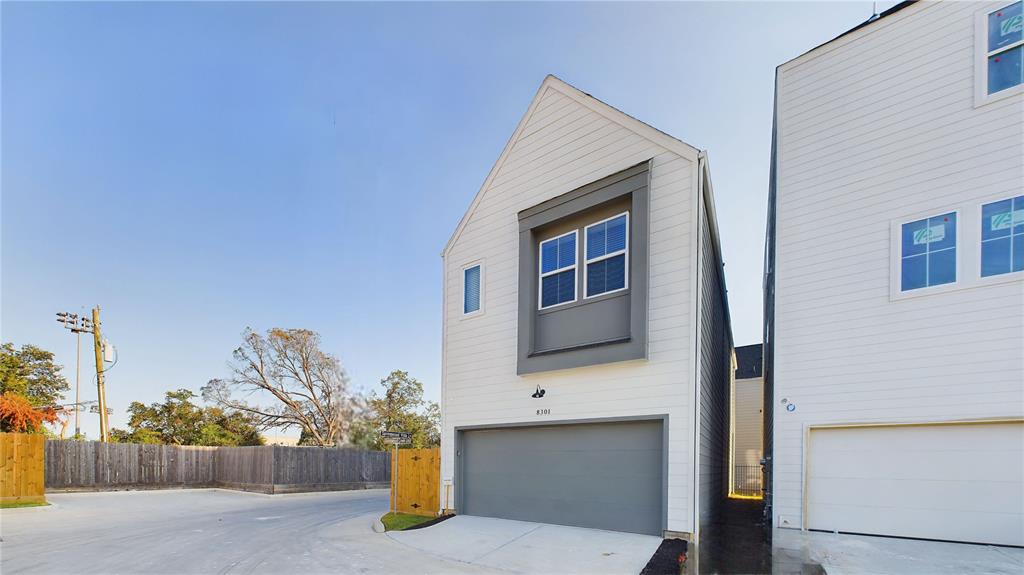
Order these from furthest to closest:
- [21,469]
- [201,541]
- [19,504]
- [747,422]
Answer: [747,422] → [21,469] → [19,504] → [201,541]

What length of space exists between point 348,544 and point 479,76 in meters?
12.5

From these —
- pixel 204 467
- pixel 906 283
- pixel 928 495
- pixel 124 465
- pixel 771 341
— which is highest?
pixel 906 283

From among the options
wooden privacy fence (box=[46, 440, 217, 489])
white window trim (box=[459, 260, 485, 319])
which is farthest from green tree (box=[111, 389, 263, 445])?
white window trim (box=[459, 260, 485, 319])

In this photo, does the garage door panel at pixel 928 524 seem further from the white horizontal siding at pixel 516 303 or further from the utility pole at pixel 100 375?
the utility pole at pixel 100 375

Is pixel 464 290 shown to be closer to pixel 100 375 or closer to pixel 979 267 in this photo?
pixel 979 267

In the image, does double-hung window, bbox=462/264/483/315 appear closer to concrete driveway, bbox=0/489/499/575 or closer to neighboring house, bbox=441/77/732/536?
neighboring house, bbox=441/77/732/536

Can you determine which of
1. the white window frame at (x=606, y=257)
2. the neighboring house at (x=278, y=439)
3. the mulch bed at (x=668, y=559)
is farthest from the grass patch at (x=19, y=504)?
the mulch bed at (x=668, y=559)

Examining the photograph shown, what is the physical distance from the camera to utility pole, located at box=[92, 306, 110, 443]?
68.5 feet

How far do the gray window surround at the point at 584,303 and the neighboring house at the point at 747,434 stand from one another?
13344 millimetres

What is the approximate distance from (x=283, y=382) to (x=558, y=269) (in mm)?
22363

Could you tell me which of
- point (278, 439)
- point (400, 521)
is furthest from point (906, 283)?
point (278, 439)

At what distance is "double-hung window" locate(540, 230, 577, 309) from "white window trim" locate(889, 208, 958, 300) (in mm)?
5044

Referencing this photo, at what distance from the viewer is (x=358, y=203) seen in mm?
22766

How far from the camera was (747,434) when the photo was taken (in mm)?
20984
